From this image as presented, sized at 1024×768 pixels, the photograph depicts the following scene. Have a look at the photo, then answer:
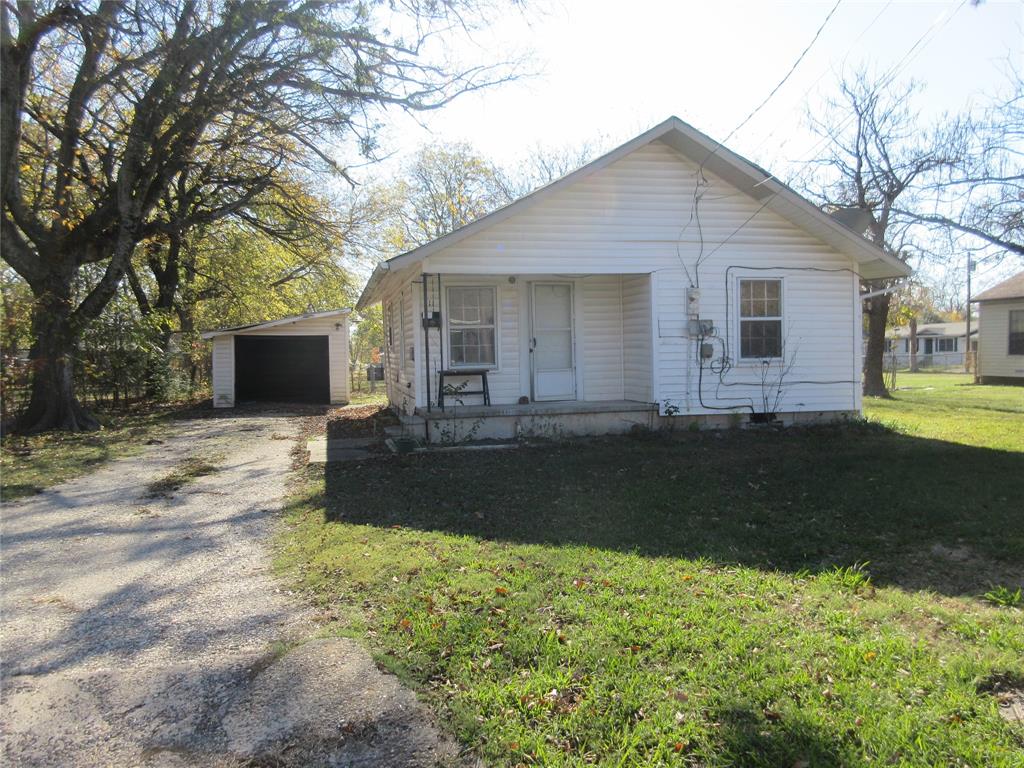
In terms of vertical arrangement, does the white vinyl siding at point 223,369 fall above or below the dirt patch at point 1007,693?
above

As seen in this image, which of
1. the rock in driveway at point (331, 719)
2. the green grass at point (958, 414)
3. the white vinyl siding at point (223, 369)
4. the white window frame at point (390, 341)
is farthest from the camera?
the white vinyl siding at point (223, 369)

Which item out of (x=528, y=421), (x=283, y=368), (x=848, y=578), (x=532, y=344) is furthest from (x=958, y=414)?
(x=283, y=368)

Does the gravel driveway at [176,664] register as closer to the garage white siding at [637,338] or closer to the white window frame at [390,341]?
the garage white siding at [637,338]

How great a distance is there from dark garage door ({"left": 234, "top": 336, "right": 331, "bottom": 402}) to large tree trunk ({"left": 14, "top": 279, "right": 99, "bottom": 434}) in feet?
22.3

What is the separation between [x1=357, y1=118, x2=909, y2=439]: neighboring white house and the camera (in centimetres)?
1065

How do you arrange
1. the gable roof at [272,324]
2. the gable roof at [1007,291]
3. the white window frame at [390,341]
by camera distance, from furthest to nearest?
the gable roof at [1007,291] → the gable roof at [272,324] → the white window frame at [390,341]

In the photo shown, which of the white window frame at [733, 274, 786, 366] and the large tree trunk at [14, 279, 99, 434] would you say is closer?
the white window frame at [733, 274, 786, 366]

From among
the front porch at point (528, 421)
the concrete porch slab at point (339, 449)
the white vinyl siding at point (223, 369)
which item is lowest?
the concrete porch slab at point (339, 449)

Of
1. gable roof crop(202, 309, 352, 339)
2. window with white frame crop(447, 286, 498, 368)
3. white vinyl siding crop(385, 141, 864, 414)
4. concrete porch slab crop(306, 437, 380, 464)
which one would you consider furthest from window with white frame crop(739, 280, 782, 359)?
gable roof crop(202, 309, 352, 339)

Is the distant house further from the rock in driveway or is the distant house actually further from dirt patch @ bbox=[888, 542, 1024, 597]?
the rock in driveway

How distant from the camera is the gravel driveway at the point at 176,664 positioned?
2867 mm

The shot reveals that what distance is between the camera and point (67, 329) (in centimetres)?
1414

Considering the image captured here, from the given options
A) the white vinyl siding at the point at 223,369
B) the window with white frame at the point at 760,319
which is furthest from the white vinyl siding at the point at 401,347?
the window with white frame at the point at 760,319

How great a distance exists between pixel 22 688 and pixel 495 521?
3.69m
